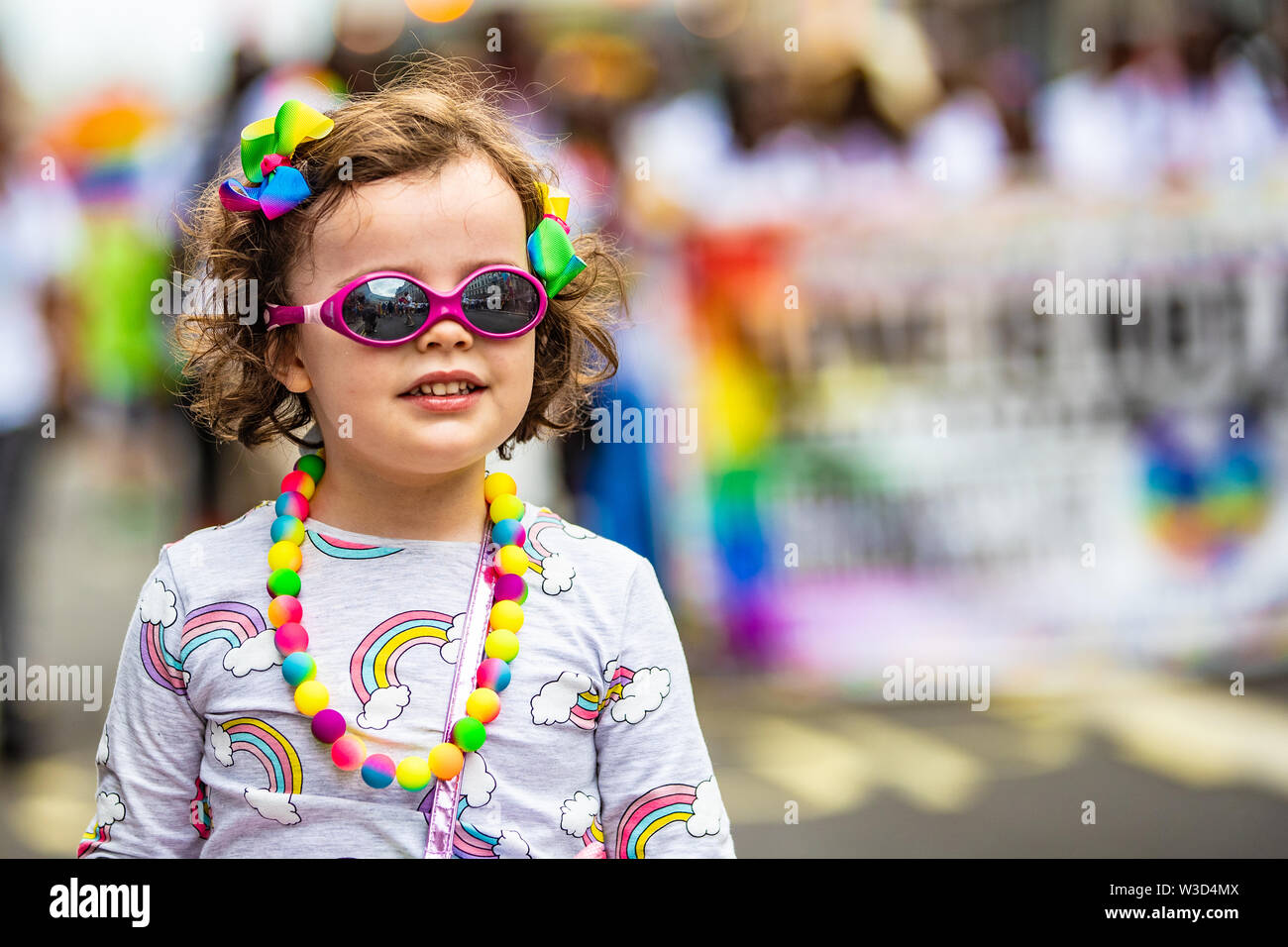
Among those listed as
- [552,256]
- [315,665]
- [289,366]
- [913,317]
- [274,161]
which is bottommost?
[315,665]

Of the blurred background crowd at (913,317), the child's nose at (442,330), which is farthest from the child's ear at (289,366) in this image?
the blurred background crowd at (913,317)

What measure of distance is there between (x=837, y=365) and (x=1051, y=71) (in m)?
1.26

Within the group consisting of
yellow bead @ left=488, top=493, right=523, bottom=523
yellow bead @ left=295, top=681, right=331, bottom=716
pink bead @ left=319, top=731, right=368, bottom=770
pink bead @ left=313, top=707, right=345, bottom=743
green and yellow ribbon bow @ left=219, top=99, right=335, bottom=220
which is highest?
green and yellow ribbon bow @ left=219, top=99, right=335, bottom=220

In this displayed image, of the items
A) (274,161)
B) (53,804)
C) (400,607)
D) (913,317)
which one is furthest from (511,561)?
(913,317)

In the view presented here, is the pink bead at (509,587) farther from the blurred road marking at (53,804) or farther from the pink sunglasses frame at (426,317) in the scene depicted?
the blurred road marking at (53,804)

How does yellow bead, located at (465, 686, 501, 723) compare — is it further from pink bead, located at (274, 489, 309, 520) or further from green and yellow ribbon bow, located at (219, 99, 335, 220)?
green and yellow ribbon bow, located at (219, 99, 335, 220)

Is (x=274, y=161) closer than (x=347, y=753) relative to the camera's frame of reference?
No

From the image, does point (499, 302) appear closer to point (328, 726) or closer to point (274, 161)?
point (274, 161)

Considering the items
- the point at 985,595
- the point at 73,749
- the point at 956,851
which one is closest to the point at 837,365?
the point at 985,595

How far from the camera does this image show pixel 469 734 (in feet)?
4.56

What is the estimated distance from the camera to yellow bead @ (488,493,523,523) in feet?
5.06

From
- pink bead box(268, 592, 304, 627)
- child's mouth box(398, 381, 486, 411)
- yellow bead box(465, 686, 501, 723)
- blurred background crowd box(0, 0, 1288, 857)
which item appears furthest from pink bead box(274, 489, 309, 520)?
blurred background crowd box(0, 0, 1288, 857)

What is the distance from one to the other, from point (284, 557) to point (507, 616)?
267 millimetres

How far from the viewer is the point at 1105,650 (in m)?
4.49
